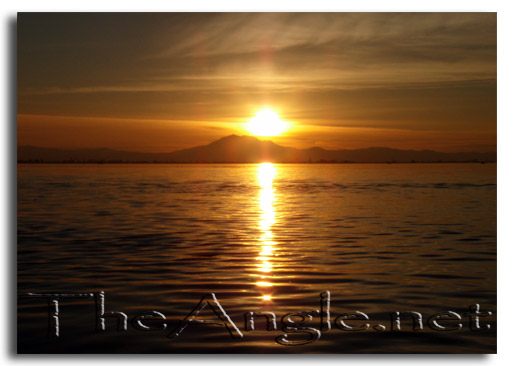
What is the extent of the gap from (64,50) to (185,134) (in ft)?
6.81

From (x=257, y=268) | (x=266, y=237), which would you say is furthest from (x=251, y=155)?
(x=257, y=268)

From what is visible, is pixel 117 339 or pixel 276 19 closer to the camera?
pixel 117 339

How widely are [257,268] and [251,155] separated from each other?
2.36m

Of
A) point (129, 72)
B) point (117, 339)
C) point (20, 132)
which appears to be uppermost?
point (129, 72)

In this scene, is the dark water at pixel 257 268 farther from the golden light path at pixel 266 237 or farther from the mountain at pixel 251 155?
the mountain at pixel 251 155

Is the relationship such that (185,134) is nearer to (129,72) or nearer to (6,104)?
(129,72)

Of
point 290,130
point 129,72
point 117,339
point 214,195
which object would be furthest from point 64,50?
point 214,195

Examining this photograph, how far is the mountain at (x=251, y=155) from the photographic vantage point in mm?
10211

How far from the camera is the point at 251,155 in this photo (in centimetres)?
1100

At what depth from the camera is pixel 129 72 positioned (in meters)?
9.96

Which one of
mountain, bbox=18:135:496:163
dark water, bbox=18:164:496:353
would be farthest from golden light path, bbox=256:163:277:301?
mountain, bbox=18:135:496:163

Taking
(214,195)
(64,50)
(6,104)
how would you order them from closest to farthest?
(6,104) < (64,50) < (214,195)

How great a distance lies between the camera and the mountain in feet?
33.5

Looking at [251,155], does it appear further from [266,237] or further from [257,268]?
[257,268]
